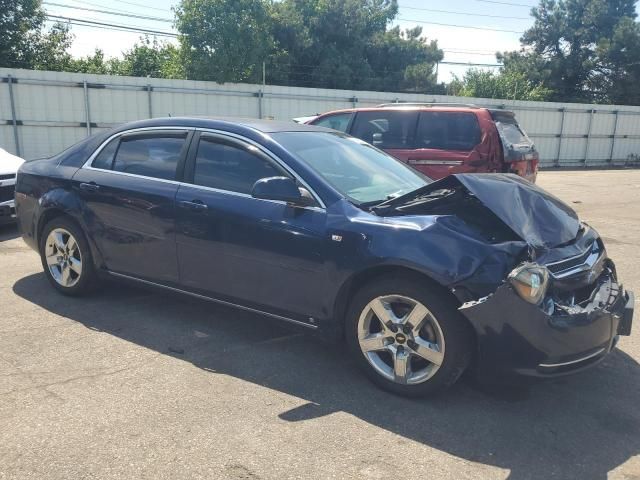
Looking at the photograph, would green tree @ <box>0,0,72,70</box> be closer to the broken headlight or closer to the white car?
the white car

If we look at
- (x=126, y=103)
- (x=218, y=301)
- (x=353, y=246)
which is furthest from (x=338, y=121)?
(x=126, y=103)

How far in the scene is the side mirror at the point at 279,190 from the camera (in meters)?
3.60

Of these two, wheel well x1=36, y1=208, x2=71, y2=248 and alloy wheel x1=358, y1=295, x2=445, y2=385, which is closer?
alloy wheel x1=358, y1=295, x2=445, y2=385

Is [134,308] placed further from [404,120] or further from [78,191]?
[404,120]

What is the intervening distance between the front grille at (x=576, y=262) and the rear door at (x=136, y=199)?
103 inches

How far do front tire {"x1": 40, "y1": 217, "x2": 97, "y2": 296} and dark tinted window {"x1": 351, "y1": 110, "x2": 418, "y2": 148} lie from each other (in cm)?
495

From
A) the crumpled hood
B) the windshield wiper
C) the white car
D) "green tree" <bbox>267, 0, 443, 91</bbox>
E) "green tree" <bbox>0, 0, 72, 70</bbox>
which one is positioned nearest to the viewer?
the crumpled hood

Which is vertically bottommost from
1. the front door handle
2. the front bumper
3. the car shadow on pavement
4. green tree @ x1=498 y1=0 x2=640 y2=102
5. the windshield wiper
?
the car shadow on pavement

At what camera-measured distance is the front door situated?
3.62m

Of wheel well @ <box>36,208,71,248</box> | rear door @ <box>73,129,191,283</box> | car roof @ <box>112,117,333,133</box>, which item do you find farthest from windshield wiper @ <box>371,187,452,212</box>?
wheel well @ <box>36,208,71,248</box>

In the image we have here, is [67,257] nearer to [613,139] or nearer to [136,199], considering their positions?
[136,199]

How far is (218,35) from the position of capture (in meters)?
18.4

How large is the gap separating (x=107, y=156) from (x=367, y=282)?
8.75ft

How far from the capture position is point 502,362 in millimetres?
3074
